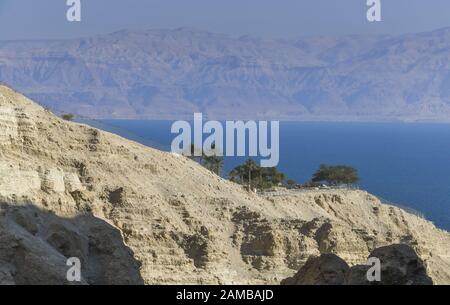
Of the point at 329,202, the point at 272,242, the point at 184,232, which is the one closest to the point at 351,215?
the point at 329,202

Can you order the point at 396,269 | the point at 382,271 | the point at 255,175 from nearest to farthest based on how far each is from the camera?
1. the point at 382,271
2. the point at 396,269
3. the point at 255,175

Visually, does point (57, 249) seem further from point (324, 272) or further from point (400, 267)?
point (400, 267)

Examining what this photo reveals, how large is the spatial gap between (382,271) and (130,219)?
22.4 meters

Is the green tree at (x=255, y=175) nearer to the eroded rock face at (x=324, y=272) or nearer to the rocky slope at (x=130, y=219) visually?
the rocky slope at (x=130, y=219)

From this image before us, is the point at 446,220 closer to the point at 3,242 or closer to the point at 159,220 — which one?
the point at 159,220

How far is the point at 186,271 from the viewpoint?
56.6m

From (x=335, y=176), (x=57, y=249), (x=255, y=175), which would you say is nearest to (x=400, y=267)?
(x=57, y=249)

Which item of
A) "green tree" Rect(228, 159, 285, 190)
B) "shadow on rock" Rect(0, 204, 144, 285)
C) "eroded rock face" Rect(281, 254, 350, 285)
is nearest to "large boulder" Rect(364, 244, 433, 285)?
"eroded rock face" Rect(281, 254, 350, 285)

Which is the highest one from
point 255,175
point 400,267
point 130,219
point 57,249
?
point 255,175

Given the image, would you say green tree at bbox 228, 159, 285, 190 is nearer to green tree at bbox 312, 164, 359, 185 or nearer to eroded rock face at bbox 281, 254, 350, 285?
green tree at bbox 312, 164, 359, 185

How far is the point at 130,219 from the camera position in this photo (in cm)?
5666

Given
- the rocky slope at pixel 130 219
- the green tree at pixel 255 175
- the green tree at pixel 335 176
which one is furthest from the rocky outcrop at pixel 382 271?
the green tree at pixel 335 176

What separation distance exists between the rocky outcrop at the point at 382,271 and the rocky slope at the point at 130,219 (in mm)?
9483
